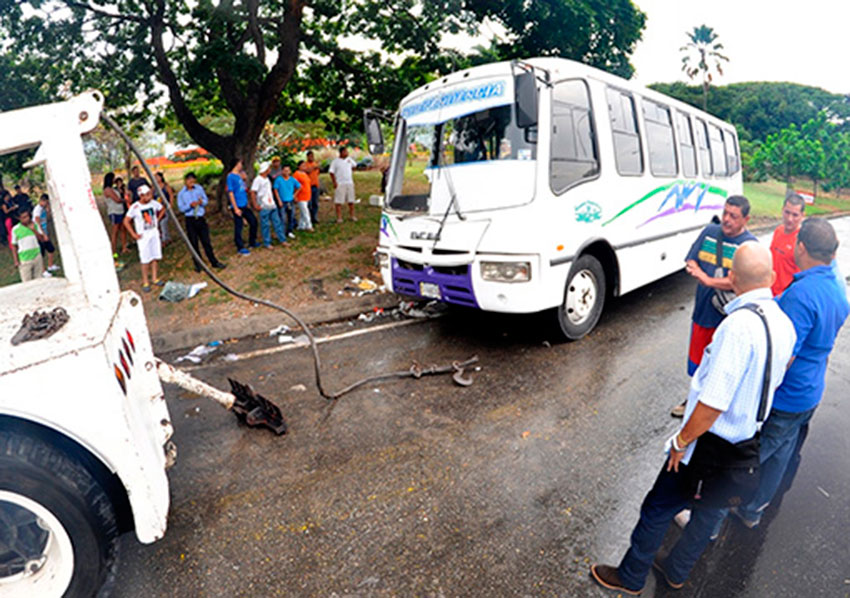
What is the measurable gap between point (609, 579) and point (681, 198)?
6.52 metres

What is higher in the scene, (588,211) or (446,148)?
(446,148)

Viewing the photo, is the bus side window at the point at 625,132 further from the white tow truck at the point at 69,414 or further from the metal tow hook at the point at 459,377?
the white tow truck at the point at 69,414

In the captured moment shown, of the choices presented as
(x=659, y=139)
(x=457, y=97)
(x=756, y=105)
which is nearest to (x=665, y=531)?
(x=457, y=97)

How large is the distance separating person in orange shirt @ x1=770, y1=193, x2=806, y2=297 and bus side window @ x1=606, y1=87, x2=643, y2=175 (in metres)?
2.05

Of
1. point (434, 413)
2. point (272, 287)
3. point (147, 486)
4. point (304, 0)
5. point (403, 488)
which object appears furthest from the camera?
point (304, 0)

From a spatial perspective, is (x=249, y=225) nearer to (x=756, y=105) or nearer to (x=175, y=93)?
(x=175, y=93)

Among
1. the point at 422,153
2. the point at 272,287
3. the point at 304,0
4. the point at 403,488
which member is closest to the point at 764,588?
the point at 403,488

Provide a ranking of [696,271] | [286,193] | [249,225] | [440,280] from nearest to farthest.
Answer: [696,271]
[440,280]
[249,225]
[286,193]

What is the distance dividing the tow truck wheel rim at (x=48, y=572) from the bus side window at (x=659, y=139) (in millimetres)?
6962

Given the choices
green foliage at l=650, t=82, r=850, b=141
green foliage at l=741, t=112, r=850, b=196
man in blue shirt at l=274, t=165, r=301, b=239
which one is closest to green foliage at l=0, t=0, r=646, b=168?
man in blue shirt at l=274, t=165, r=301, b=239

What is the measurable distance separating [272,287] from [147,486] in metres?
6.08

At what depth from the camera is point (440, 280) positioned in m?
5.32

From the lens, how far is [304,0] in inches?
438

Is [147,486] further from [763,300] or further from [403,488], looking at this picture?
[763,300]
